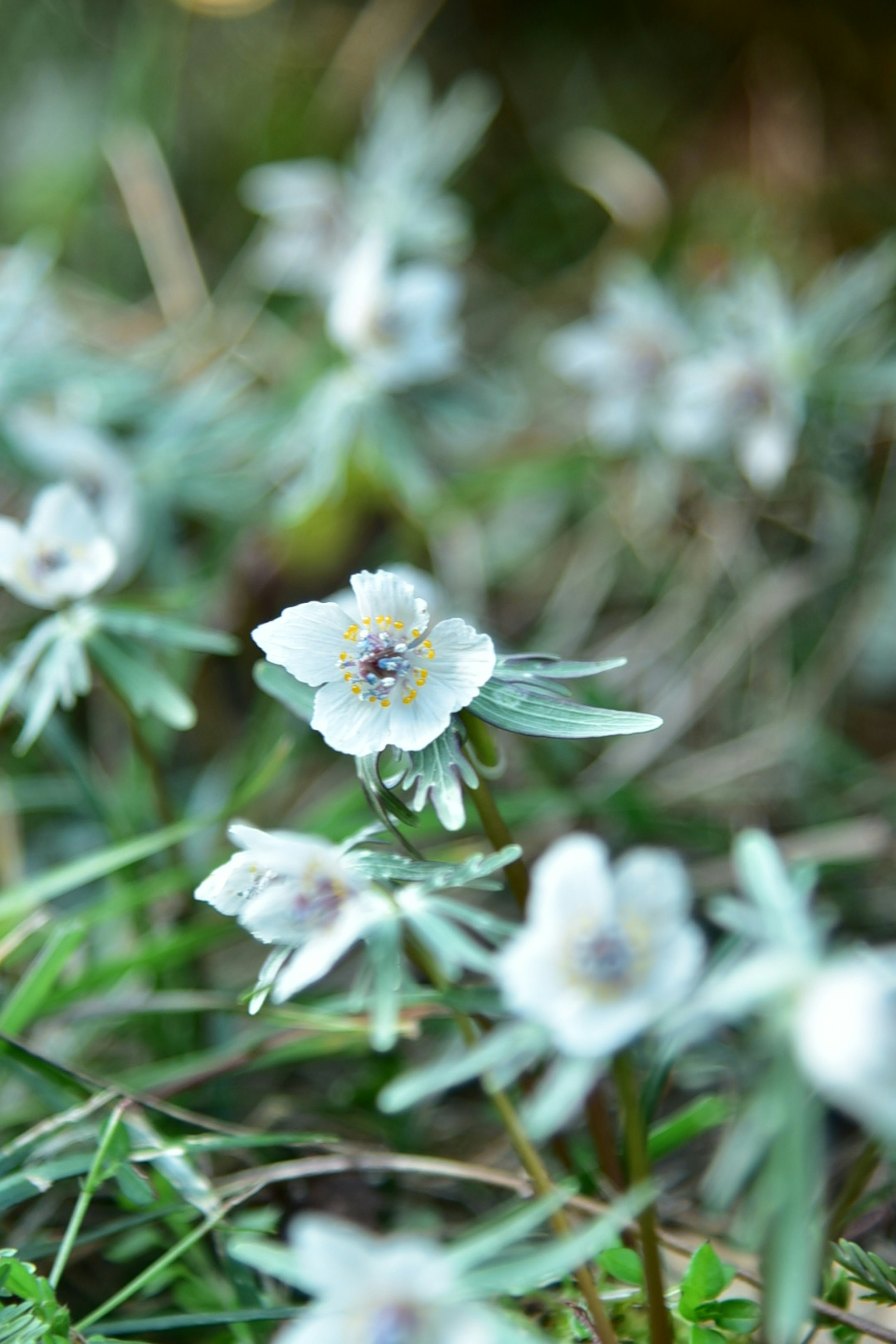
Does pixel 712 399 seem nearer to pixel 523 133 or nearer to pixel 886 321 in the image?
pixel 886 321

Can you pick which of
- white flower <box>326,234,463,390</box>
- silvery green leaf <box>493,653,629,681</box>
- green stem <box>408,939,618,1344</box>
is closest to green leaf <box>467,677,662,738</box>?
silvery green leaf <box>493,653,629,681</box>

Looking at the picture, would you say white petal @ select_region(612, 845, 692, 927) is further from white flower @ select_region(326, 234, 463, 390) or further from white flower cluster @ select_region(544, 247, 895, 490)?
white flower @ select_region(326, 234, 463, 390)

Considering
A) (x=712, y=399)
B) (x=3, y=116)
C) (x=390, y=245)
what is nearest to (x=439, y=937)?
(x=712, y=399)

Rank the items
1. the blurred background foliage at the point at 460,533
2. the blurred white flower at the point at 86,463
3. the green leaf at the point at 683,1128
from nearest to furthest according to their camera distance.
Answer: the green leaf at the point at 683,1128, the blurred background foliage at the point at 460,533, the blurred white flower at the point at 86,463

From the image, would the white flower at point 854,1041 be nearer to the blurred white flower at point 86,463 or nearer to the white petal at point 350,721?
the white petal at point 350,721

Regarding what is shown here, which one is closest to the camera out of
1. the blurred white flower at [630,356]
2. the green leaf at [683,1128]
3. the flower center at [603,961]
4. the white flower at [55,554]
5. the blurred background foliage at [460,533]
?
the flower center at [603,961]

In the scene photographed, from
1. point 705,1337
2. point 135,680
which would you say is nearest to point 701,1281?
point 705,1337

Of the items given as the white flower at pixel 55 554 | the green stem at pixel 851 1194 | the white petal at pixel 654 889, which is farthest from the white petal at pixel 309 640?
the green stem at pixel 851 1194
